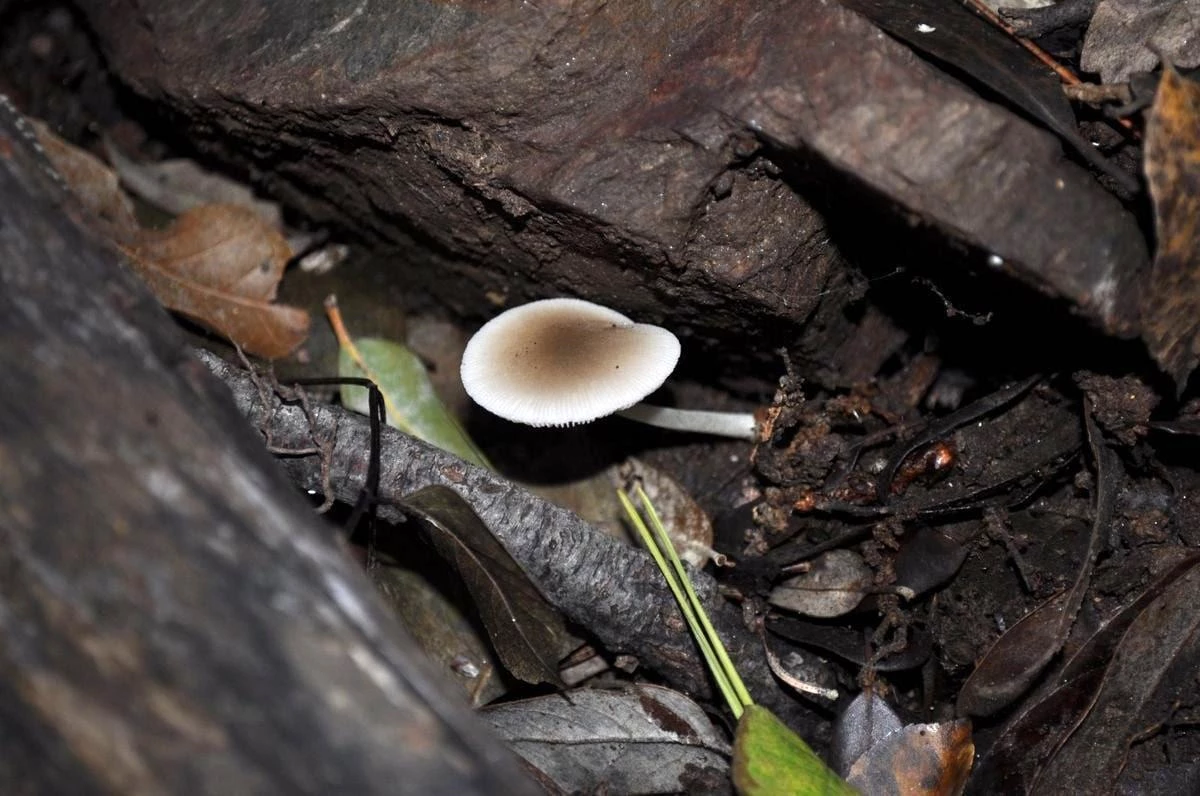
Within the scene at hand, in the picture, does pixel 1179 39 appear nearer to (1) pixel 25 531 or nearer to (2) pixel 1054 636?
(2) pixel 1054 636

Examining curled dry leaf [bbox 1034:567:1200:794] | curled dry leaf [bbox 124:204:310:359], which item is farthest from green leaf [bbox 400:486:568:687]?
curled dry leaf [bbox 1034:567:1200:794]

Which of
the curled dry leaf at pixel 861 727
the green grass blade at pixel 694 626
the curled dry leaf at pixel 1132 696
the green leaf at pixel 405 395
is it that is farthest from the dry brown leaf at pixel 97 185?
the curled dry leaf at pixel 1132 696

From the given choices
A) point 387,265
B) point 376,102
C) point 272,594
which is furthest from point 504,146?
point 272,594

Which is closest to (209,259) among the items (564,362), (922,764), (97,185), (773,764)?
(97,185)

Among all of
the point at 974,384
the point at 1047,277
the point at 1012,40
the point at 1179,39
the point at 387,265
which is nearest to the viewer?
the point at 1047,277

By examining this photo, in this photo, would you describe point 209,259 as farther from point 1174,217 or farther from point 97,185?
point 1174,217

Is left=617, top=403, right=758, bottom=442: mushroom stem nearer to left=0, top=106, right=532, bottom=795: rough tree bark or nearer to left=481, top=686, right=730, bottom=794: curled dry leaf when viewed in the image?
left=481, top=686, right=730, bottom=794: curled dry leaf
